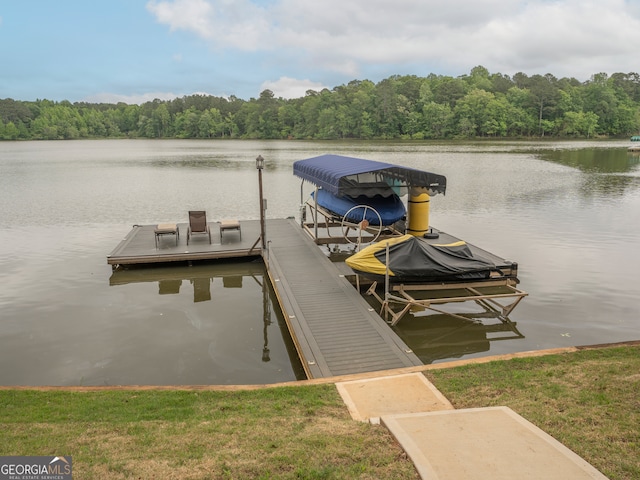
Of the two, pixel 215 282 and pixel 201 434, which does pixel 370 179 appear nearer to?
pixel 215 282

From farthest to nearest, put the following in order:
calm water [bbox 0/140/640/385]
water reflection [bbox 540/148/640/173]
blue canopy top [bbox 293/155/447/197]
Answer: water reflection [bbox 540/148/640/173] < blue canopy top [bbox 293/155/447/197] < calm water [bbox 0/140/640/385]

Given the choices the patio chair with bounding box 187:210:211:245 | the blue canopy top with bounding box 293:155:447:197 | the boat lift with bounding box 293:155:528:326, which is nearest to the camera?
the boat lift with bounding box 293:155:528:326

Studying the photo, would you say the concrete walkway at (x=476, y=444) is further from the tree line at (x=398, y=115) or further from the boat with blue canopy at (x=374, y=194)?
the tree line at (x=398, y=115)

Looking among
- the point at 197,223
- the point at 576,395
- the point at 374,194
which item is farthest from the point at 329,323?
the point at 197,223

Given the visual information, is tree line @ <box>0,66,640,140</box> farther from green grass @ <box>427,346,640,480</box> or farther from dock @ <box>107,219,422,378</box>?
green grass @ <box>427,346,640,480</box>

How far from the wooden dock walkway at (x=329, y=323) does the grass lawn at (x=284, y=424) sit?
1.08 metres

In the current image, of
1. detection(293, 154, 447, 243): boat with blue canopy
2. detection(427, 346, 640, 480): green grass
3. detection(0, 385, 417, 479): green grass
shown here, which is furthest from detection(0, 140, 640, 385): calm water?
detection(293, 154, 447, 243): boat with blue canopy

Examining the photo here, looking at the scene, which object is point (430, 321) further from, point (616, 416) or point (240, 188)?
point (240, 188)

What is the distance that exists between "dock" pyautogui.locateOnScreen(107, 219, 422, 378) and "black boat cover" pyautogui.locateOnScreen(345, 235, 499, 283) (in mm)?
762

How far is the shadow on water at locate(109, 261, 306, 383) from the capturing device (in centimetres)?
1033

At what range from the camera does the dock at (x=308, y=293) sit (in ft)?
24.5

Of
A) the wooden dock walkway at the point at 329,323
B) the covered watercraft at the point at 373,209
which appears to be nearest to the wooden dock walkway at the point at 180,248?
the wooden dock walkway at the point at 329,323

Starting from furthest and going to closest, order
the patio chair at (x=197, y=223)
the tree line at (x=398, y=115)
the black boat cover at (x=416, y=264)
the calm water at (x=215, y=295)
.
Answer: the tree line at (x=398, y=115) → the patio chair at (x=197, y=223) → the black boat cover at (x=416, y=264) → the calm water at (x=215, y=295)

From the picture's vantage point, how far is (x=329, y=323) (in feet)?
28.8
